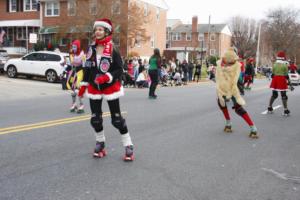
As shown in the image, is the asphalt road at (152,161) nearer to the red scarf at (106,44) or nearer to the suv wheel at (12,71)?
the red scarf at (106,44)

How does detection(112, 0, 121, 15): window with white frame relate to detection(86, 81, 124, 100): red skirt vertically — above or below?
above

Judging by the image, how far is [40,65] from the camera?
23.8 m

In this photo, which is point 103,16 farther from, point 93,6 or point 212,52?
point 212,52

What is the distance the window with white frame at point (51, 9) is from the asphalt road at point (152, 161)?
111ft

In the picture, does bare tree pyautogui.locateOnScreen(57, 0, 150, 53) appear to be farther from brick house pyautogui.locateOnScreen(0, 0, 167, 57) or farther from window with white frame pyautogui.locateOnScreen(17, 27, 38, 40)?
window with white frame pyautogui.locateOnScreen(17, 27, 38, 40)

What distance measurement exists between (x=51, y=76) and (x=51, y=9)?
2130cm

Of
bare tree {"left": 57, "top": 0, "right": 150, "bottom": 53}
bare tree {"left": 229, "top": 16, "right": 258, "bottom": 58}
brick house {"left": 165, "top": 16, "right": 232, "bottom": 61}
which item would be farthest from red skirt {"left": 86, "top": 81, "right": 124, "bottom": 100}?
bare tree {"left": 229, "top": 16, "right": 258, "bottom": 58}

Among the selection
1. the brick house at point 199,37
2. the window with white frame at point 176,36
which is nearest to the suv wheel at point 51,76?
the brick house at point 199,37

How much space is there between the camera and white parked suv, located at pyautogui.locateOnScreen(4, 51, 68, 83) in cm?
2339

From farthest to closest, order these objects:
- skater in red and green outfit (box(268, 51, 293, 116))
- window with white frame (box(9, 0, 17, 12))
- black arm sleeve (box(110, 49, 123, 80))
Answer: window with white frame (box(9, 0, 17, 12))
skater in red and green outfit (box(268, 51, 293, 116))
black arm sleeve (box(110, 49, 123, 80))

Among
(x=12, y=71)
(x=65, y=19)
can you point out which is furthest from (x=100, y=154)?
(x=65, y=19)

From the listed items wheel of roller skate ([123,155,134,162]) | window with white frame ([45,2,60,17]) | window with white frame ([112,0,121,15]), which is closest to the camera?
wheel of roller skate ([123,155,134,162])

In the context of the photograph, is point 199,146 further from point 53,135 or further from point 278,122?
point 278,122

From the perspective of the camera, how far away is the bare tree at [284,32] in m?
87.6
